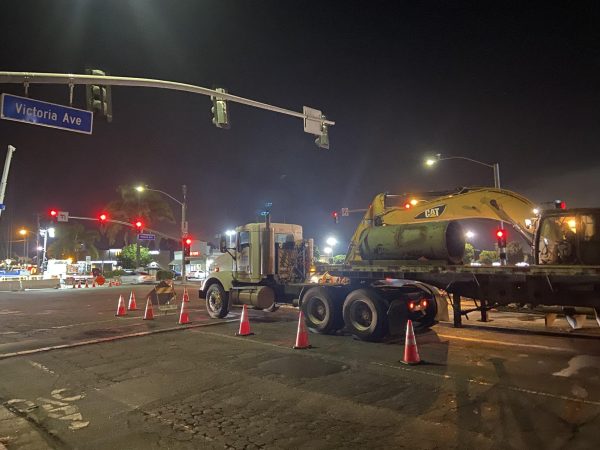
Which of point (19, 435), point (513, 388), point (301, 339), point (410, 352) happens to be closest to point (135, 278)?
point (301, 339)

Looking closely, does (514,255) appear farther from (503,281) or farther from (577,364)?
(577,364)

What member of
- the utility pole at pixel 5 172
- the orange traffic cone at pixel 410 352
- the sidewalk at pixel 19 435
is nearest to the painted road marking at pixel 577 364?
the orange traffic cone at pixel 410 352

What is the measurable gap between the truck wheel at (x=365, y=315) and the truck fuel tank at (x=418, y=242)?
1124 mm

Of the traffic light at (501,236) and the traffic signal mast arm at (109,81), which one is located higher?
the traffic signal mast arm at (109,81)

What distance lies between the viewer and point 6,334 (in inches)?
450

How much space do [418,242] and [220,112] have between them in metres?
6.59

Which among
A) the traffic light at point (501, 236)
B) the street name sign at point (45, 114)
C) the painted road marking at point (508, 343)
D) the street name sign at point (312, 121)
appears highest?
the street name sign at point (312, 121)

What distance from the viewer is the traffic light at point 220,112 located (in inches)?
494

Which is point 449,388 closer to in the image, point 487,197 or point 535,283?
point 535,283

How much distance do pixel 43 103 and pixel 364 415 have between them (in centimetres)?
936

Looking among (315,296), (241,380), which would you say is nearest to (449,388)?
(241,380)

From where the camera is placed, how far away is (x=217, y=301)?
548 inches

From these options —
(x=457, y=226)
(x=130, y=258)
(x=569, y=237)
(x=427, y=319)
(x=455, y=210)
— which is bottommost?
(x=427, y=319)

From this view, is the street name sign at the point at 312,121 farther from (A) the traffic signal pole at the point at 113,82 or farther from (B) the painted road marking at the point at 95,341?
(B) the painted road marking at the point at 95,341
